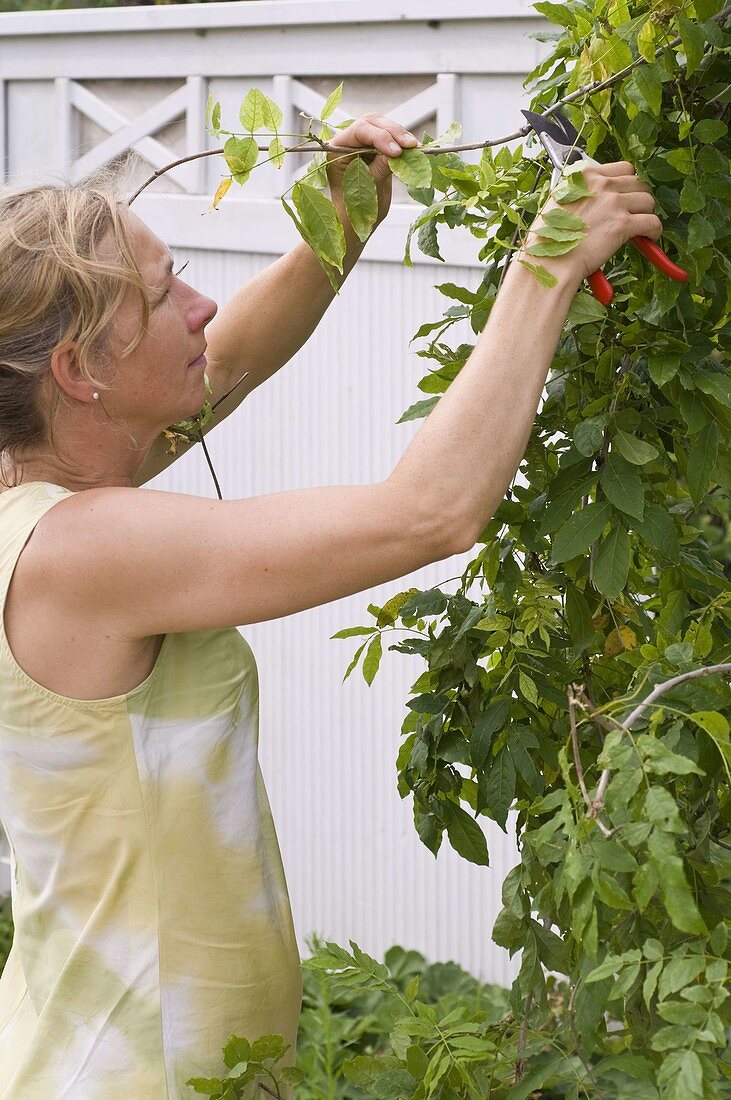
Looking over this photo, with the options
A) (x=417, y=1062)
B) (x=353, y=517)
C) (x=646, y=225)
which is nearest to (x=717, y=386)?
(x=646, y=225)

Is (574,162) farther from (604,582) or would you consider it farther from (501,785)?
(501,785)

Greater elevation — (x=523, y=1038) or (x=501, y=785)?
(x=501, y=785)

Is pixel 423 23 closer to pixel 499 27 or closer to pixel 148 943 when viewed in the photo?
pixel 499 27

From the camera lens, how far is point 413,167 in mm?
1199

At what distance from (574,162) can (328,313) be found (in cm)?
190

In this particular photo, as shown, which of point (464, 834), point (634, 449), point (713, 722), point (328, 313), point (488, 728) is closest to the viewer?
point (713, 722)

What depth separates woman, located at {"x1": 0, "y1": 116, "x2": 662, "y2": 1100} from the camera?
107 cm

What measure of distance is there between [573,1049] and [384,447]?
6.10 feet

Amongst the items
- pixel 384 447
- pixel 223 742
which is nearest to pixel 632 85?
pixel 223 742

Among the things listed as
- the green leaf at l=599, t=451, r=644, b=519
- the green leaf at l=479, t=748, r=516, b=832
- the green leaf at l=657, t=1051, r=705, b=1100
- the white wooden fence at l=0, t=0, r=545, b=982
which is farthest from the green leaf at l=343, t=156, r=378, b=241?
the white wooden fence at l=0, t=0, r=545, b=982

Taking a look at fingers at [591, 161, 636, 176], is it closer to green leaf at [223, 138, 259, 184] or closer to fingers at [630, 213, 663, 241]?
fingers at [630, 213, 663, 241]

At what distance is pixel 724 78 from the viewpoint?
123cm

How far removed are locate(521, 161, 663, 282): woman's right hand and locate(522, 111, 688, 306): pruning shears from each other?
2 centimetres

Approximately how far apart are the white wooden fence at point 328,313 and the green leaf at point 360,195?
60.0 inches
